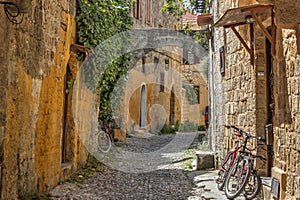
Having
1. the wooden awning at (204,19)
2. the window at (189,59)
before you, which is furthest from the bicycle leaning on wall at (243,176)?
the window at (189,59)

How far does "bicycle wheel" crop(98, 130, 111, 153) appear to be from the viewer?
9.52 m

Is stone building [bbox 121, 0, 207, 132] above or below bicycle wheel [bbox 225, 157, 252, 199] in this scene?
above

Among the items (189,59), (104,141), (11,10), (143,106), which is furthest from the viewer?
(189,59)

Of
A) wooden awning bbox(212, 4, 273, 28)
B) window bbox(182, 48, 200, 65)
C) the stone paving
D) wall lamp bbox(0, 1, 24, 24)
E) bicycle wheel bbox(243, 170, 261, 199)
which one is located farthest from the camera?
window bbox(182, 48, 200, 65)

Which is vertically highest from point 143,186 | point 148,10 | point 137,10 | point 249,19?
point 148,10

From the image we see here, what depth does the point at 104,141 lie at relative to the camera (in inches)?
389

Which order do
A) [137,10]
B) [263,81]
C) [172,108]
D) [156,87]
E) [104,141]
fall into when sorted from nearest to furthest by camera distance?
1. [263,81]
2. [104,141]
3. [137,10]
4. [156,87]
5. [172,108]

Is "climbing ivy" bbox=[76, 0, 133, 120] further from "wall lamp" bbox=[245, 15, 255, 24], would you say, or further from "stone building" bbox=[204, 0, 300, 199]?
"wall lamp" bbox=[245, 15, 255, 24]

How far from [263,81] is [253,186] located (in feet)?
4.73

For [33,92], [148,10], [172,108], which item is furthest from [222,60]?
[172,108]

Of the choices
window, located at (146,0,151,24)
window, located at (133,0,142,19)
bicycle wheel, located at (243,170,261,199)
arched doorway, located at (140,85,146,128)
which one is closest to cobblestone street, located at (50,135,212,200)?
bicycle wheel, located at (243,170,261,199)

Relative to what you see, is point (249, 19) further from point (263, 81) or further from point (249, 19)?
Result: point (263, 81)

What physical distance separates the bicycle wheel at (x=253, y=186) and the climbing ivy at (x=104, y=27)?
3788mm

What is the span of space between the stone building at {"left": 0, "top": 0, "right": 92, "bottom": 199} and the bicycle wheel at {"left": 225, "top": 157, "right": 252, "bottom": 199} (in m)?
2.48
